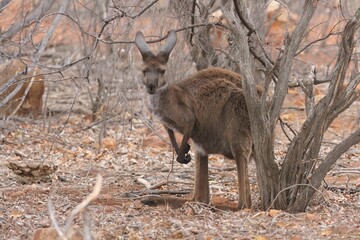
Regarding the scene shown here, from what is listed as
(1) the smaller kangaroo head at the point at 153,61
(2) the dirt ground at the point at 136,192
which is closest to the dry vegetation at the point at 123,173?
(2) the dirt ground at the point at 136,192

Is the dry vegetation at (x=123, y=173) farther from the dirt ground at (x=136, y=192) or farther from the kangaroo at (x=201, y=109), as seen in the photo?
the kangaroo at (x=201, y=109)

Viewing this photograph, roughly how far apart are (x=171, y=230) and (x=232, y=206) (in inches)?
57.2

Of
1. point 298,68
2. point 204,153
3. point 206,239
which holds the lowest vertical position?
point 206,239

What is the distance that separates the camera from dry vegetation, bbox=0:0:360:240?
216 inches

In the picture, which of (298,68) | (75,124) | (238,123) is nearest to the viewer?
(238,123)

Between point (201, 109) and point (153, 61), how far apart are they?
66cm

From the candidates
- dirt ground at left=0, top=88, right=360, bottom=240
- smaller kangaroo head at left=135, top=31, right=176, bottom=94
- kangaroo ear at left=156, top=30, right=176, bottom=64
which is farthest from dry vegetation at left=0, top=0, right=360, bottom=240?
kangaroo ear at left=156, top=30, right=176, bottom=64

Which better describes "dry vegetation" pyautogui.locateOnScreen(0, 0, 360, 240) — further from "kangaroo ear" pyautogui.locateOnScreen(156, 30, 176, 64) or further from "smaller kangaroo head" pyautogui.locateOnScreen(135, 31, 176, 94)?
"kangaroo ear" pyautogui.locateOnScreen(156, 30, 176, 64)

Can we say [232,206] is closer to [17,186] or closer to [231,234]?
[231,234]

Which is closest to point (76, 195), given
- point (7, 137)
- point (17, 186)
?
point (17, 186)

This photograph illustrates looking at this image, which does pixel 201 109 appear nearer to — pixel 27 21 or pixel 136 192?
pixel 136 192

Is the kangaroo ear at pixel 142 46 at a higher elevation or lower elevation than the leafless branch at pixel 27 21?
lower

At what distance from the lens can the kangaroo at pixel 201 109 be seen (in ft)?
21.5

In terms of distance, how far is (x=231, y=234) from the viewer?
5.23 m
